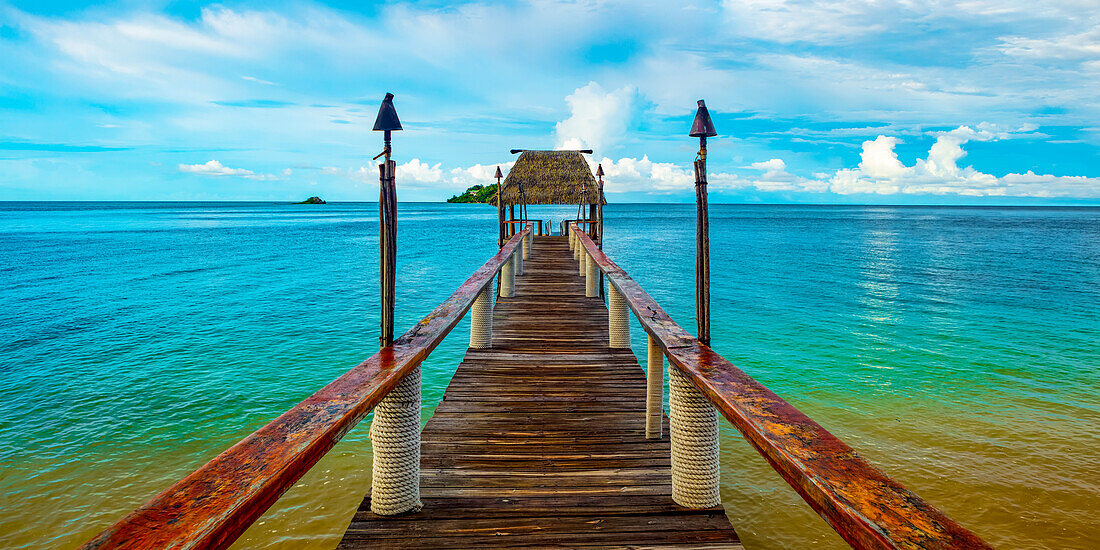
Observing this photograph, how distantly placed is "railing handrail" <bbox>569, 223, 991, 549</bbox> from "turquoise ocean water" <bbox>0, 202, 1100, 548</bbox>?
10.5ft

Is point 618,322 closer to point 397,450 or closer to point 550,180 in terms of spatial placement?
point 397,450

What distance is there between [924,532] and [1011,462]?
7.07 m

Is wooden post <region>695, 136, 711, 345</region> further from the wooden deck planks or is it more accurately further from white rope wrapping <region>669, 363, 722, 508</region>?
the wooden deck planks

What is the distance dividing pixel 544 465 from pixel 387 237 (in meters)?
1.98

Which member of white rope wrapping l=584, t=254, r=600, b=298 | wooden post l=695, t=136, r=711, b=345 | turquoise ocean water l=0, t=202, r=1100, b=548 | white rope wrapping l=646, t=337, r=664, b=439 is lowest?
turquoise ocean water l=0, t=202, r=1100, b=548

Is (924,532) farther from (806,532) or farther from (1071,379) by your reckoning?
(1071,379)

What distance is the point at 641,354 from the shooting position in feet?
37.0

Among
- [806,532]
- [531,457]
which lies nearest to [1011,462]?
[806,532]

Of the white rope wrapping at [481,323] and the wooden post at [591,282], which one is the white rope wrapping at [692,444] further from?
the wooden post at [591,282]

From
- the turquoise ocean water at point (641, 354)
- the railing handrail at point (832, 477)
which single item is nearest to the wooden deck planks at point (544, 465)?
the railing handrail at point (832, 477)

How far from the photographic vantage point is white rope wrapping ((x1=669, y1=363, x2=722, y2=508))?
3117 millimetres

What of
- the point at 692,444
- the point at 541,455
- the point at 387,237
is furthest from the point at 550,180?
the point at 692,444

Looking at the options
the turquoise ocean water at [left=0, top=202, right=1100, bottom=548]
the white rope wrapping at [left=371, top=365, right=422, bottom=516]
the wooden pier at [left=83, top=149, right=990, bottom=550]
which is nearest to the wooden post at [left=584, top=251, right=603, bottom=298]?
the turquoise ocean water at [left=0, top=202, right=1100, bottom=548]

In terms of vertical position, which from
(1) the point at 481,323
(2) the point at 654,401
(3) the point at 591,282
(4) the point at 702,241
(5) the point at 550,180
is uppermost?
(5) the point at 550,180
